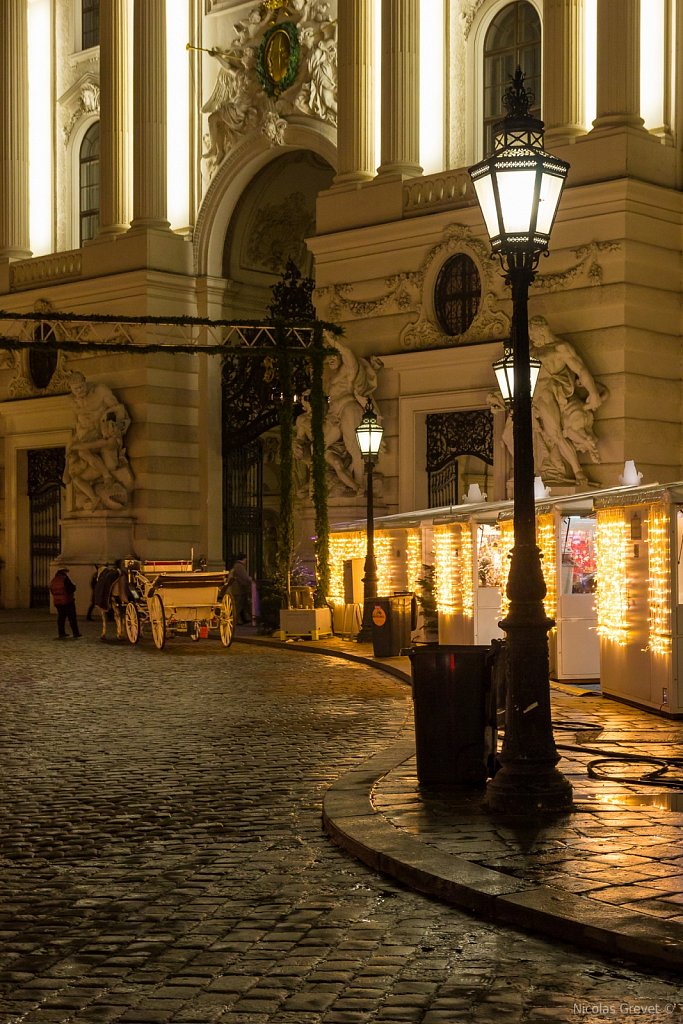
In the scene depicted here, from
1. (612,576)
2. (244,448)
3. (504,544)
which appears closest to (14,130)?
(244,448)

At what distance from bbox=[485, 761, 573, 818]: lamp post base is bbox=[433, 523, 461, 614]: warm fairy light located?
1309 cm

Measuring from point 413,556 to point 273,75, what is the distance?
54.3 ft

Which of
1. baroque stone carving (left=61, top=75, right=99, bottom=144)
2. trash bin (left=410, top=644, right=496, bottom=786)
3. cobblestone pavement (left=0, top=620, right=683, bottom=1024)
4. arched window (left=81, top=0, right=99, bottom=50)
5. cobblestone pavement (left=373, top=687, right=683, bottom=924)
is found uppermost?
arched window (left=81, top=0, right=99, bottom=50)

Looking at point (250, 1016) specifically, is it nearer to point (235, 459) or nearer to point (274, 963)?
point (274, 963)

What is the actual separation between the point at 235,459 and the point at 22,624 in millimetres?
7423

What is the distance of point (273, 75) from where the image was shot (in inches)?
1527

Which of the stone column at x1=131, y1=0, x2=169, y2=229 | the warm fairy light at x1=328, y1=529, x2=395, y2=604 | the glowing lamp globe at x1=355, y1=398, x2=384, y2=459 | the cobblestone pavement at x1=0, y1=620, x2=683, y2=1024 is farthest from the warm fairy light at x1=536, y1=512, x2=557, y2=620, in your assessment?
the stone column at x1=131, y1=0, x2=169, y2=229

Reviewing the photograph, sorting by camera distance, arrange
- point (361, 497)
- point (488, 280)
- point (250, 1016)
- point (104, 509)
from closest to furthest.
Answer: point (250, 1016), point (488, 280), point (361, 497), point (104, 509)

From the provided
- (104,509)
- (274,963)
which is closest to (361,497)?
(104,509)

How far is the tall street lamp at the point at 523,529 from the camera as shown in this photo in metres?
9.88

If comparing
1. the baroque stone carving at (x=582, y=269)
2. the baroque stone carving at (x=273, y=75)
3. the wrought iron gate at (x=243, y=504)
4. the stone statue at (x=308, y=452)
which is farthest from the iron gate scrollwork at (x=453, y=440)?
the baroque stone carving at (x=273, y=75)

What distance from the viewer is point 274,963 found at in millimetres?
6680

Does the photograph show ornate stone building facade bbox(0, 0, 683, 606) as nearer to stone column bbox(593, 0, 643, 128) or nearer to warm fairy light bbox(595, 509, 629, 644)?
stone column bbox(593, 0, 643, 128)

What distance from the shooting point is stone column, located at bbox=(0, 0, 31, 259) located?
43969 millimetres
